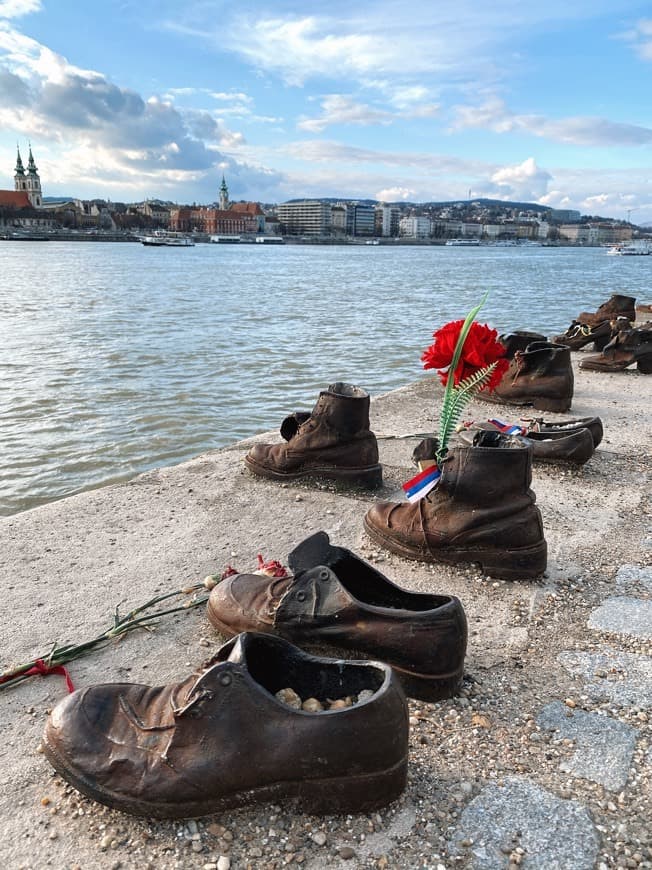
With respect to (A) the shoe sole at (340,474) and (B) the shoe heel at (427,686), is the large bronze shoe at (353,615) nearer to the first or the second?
(B) the shoe heel at (427,686)

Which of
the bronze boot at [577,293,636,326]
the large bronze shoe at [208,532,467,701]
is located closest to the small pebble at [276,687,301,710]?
the large bronze shoe at [208,532,467,701]

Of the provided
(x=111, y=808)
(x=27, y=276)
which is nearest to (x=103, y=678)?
(x=111, y=808)

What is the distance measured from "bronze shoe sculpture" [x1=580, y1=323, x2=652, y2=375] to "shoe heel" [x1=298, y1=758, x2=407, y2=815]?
8.22 metres

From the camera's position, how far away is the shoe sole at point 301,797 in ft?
6.29

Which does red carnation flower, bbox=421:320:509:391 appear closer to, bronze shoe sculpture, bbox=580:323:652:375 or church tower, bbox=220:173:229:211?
bronze shoe sculpture, bbox=580:323:652:375

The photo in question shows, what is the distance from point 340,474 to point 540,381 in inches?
127

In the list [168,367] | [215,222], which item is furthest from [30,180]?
[168,367]

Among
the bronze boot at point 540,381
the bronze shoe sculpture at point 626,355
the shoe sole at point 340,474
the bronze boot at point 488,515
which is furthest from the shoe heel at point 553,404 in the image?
the bronze boot at point 488,515

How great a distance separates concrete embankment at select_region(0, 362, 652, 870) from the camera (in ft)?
6.10

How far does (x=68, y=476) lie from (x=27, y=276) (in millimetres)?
38596

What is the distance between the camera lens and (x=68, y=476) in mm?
6434

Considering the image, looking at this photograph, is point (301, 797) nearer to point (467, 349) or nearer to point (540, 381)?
point (467, 349)

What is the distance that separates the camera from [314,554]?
2738 mm

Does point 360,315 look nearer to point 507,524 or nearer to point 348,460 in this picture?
point 348,460
